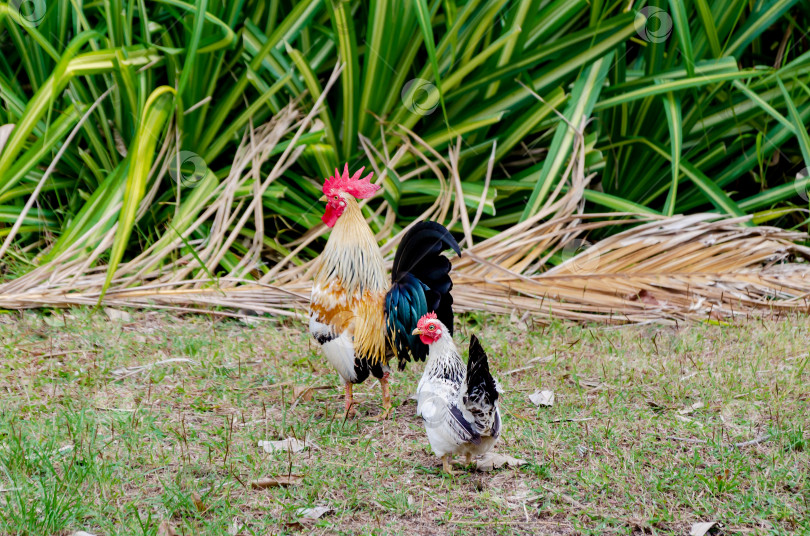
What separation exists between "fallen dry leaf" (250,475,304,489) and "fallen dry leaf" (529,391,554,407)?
107 cm

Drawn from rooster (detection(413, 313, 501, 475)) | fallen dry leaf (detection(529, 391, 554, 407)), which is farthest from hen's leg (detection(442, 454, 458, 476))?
fallen dry leaf (detection(529, 391, 554, 407))

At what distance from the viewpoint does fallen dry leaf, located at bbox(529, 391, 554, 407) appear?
3.11 meters

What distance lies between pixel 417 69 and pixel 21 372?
9.74ft

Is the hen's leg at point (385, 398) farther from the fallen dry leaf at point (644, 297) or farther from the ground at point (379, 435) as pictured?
the fallen dry leaf at point (644, 297)

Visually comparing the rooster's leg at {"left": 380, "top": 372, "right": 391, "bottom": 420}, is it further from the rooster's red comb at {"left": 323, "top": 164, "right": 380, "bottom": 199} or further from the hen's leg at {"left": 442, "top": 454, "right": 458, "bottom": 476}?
the rooster's red comb at {"left": 323, "top": 164, "right": 380, "bottom": 199}

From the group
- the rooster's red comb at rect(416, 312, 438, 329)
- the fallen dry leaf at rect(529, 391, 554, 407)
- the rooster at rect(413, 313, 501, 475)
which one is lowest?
the fallen dry leaf at rect(529, 391, 554, 407)

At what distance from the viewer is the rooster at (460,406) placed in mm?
2387

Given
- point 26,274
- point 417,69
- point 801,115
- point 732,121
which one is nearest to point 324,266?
point 26,274

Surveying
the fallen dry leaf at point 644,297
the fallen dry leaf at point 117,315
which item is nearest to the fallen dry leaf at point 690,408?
the fallen dry leaf at point 644,297

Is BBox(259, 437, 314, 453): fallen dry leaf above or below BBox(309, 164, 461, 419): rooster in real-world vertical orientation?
below

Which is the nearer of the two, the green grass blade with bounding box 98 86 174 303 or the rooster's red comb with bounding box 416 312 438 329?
the rooster's red comb with bounding box 416 312 438 329

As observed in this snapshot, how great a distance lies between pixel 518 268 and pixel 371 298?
5.16 ft

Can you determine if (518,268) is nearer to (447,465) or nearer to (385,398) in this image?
(385,398)

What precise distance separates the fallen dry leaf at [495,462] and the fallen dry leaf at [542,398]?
52 cm
